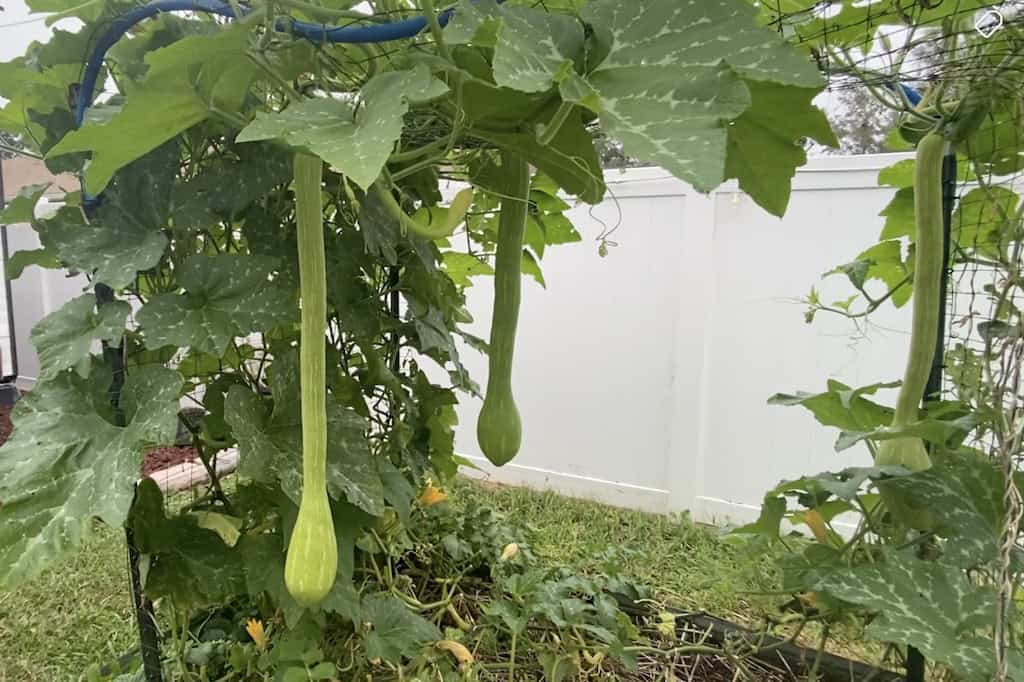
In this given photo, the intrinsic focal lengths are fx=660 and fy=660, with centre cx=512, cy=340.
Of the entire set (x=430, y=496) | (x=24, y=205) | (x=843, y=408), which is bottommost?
(x=430, y=496)

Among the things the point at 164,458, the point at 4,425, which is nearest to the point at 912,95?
the point at 164,458

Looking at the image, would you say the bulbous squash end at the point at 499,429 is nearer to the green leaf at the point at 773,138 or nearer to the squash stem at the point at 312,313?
the squash stem at the point at 312,313

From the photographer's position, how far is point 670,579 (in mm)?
1484

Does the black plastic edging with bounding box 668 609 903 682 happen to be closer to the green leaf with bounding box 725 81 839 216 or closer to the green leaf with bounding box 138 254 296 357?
the green leaf with bounding box 725 81 839 216

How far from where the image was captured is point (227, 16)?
56 cm

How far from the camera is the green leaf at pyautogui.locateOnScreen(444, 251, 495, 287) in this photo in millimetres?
1152

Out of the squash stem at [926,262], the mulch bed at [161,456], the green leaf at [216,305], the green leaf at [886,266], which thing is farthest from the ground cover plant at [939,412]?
the mulch bed at [161,456]

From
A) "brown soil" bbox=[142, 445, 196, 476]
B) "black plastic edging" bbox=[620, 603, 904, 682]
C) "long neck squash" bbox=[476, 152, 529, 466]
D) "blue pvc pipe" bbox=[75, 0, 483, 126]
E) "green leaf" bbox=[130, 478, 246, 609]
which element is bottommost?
"brown soil" bbox=[142, 445, 196, 476]

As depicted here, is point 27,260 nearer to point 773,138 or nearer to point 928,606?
point 773,138

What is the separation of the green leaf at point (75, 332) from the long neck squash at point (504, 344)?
0.34 meters

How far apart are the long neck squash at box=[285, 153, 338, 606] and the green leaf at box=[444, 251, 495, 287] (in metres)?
0.65

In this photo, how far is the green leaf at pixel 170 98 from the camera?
17.1 inches

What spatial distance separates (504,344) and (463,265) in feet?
1.74

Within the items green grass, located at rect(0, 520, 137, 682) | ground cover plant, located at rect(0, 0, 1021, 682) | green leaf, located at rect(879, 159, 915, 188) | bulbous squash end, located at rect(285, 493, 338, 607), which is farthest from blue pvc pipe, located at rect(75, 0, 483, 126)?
green grass, located at rect(0, 520, 137, 682)
